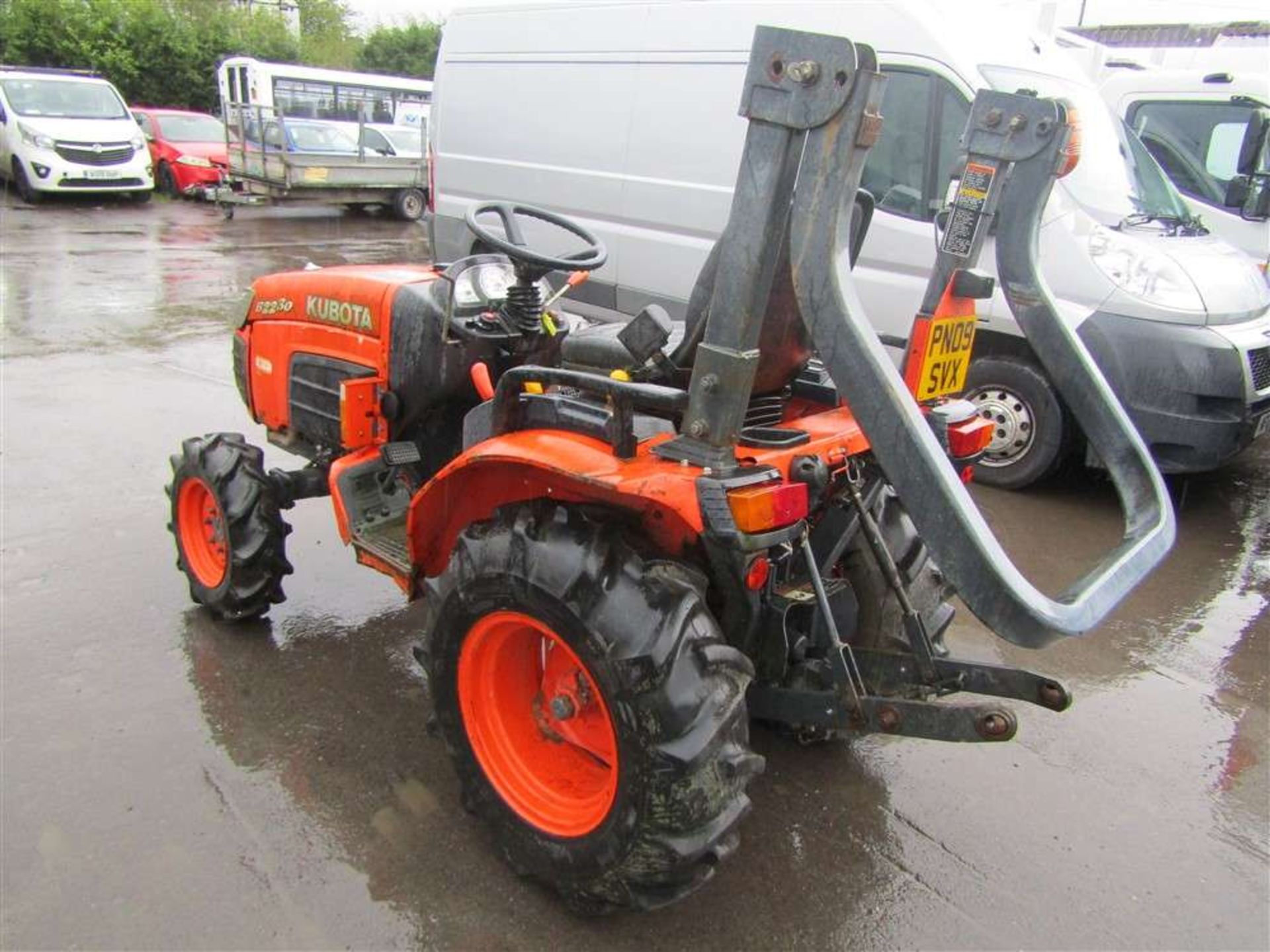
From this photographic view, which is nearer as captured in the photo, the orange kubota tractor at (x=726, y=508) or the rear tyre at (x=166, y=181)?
the orange kubota tractor at (x=726, y=508)

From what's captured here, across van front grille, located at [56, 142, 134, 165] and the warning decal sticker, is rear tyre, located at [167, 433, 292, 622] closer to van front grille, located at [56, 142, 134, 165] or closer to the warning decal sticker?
the warning decal sticker

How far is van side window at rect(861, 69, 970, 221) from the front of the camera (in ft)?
15.9

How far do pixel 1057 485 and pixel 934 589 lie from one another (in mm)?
3036

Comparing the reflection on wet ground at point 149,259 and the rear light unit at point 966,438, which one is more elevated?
the rear light unit at point 966,438

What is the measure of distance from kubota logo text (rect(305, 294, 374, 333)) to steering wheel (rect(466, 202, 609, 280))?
20.0 inches

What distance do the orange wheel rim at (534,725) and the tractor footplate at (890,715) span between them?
1.39ft

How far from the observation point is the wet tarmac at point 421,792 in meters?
2.22

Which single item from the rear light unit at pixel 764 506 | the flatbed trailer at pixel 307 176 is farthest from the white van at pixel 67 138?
the rear light unit at pixel 764 506

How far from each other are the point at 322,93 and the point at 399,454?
58.5 ft

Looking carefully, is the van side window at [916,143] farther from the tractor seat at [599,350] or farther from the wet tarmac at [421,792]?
the tractor seat at [599,350]

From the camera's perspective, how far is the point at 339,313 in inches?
125

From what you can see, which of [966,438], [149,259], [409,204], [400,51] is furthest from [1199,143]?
[400,51]

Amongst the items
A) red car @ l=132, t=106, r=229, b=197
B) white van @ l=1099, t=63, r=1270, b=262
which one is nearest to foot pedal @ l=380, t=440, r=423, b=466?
white van @ l=1099, t=63, r=1270, b=262

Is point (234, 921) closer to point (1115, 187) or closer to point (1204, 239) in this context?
point (1115, 187)
